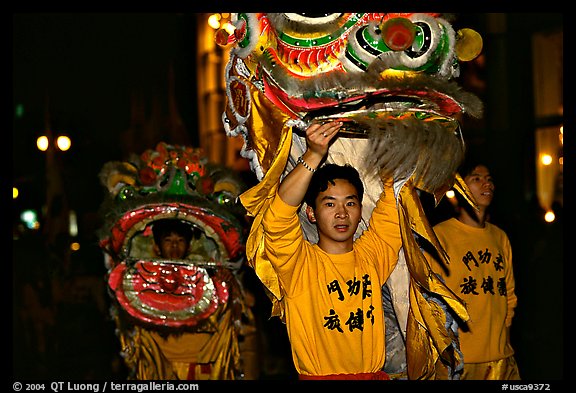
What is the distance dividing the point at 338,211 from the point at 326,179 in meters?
0.15

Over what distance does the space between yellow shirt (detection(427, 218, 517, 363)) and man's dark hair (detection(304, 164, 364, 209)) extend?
121 centimetres

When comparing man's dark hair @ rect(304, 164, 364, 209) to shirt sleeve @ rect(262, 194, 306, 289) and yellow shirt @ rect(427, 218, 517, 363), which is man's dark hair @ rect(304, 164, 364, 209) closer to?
shirt sleeve @ rect(262, 194, 306, 289)

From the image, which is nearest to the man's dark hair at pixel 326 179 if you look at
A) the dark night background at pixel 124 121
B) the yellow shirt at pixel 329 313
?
the yellow shirt at pixel 329 313

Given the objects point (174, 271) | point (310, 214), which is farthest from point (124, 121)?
point (310, 214)

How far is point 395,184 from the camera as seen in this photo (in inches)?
174

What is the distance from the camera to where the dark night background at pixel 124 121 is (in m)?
8.75

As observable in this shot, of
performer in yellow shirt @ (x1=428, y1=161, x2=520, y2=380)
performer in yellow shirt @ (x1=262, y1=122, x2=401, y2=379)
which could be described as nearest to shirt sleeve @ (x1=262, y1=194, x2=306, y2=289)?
performer in yellow shirt @ (x1=262, y1=122, x2=401, y2=379)

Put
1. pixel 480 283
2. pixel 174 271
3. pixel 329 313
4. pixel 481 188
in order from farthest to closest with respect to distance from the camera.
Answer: pixel 174 271, pixel 481 188, pixel 480 283, pixel 329 313

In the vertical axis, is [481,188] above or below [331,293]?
above

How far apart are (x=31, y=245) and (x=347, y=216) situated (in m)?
9.39

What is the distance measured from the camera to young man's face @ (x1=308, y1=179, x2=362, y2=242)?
13.8 feet

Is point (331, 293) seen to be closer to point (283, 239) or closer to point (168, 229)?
point (283, 239)

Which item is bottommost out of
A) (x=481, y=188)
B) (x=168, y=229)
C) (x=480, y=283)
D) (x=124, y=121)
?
(x=480, y=283)

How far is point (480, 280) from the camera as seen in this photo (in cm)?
554
